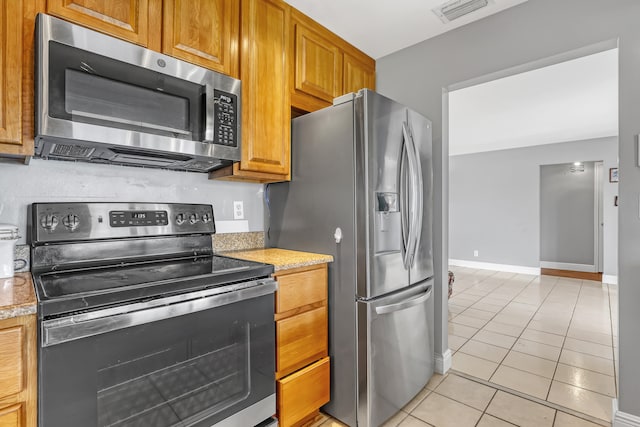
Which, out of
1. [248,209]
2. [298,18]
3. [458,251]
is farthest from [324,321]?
[458,251]

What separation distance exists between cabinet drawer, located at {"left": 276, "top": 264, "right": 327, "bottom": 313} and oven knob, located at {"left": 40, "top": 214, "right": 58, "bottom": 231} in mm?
1003

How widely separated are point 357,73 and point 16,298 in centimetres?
245

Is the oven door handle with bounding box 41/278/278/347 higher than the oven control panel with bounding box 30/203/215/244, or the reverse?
the oven control panel with bounding box 30/203/215/244

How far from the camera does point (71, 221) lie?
144 centimetres

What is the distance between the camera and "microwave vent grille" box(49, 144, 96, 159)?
4.30 ft

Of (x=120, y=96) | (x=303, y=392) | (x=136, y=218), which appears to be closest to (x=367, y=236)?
(x=303, y=392)

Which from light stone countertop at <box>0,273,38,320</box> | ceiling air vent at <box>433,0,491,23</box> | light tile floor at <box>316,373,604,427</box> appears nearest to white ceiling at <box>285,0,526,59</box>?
ceiling air vent at <box>433,0,491,23</box>

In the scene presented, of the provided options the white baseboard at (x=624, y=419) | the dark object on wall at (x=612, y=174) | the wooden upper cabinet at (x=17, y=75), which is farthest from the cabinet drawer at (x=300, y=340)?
the dark object on wall at (x=612, y=174)

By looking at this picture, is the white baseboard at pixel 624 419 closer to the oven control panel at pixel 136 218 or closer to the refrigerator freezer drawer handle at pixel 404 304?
the refrigerator freezer drawer handle at pixel 404 304

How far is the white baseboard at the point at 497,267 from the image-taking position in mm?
5973

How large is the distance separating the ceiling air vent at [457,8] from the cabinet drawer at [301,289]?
1789 millimetres

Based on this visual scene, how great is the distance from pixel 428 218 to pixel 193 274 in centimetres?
153

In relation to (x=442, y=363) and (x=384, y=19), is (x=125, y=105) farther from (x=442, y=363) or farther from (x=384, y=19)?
(x=442, y=363)

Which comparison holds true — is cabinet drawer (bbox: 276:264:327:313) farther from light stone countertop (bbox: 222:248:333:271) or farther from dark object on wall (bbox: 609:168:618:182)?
dark object on wall (bbox: 609:168:618:182)
